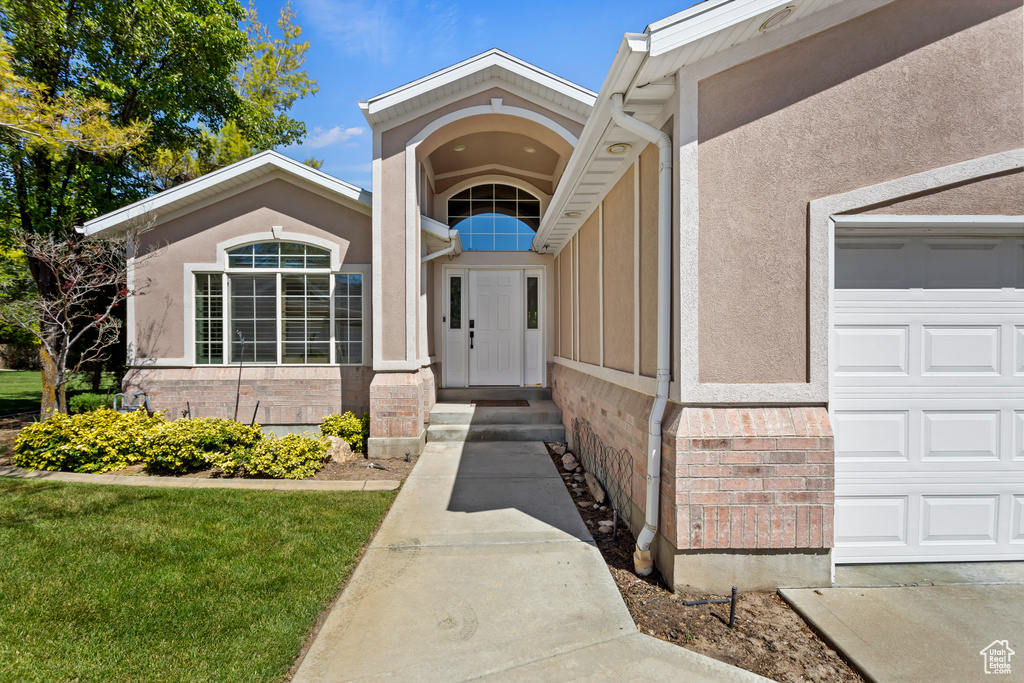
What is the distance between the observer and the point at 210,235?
25.8 ft

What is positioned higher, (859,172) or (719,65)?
(719,65)

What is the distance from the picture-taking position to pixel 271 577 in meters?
3.39

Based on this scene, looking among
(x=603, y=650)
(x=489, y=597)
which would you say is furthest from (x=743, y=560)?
(x=489, y=597)

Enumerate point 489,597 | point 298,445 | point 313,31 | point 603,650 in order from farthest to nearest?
1. point 313,31
2. point 298,445
3. point 489,597
4. point 603,650

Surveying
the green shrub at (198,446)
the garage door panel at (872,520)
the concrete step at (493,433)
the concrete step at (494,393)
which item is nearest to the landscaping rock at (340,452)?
the green shrub at (198,446)

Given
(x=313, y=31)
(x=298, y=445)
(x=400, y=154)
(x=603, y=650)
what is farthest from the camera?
(x=313, y=31)

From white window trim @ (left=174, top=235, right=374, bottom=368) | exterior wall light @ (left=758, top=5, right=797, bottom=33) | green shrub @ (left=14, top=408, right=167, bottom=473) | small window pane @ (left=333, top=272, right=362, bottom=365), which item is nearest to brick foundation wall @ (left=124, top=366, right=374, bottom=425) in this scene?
white window trim @ (left=174, top=235, right=374, bottom=368)

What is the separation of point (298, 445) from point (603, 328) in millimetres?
3934

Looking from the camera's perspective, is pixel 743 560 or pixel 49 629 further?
pixel 743 560

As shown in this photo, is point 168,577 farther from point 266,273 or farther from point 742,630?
point 266,273

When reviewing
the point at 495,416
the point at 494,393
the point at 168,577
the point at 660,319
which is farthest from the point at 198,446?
the point at 660,319

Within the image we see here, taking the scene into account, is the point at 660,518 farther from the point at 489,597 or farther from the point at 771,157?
the point at 771,157

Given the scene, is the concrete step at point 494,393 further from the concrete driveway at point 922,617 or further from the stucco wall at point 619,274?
the concrete driveway at point 922,617

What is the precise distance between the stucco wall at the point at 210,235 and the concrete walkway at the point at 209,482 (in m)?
2.31
